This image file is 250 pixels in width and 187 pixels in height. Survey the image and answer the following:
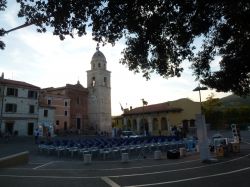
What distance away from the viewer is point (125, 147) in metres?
23.4

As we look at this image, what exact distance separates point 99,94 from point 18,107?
83.1 ft

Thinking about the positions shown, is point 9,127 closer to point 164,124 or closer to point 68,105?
point 68,105

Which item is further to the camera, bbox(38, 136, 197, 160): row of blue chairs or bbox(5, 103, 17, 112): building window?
bbox(5, 103, 17, 112): building window

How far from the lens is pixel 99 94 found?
244 ft

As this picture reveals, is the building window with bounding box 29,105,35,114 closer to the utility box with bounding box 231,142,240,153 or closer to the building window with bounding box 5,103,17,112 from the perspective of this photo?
the building window with bounding box 5,103,17,112

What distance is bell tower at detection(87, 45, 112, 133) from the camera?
74.1m

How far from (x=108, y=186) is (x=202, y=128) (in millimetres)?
9276

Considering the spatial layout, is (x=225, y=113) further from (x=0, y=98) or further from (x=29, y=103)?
(x=0, y=98)

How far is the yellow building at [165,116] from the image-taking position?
204 feet

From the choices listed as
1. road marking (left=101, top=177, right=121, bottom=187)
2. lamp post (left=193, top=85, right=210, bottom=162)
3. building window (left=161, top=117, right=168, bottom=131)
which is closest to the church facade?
building window (left=161, top=117, right=168, bottom=131)

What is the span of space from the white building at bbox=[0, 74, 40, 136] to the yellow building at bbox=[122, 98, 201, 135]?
21.5 m

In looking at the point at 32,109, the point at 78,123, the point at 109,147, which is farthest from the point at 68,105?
the point at 109,147

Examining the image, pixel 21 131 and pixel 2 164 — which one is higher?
pixel 21 131

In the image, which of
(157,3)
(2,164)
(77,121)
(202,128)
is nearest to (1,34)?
(157,3)
